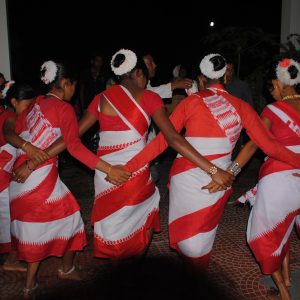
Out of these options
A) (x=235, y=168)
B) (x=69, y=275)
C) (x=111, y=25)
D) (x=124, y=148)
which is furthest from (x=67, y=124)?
(x=111, y=25)

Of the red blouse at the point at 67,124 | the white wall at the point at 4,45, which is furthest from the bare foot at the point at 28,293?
the white wall at the point at 4,45

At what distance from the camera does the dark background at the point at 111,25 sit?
16.4 meters

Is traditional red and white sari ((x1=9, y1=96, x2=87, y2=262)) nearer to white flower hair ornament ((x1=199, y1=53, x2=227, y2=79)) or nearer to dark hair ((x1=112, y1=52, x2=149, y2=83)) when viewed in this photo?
dark hair ((x1=112, y1=52, x2=149, y2=83))

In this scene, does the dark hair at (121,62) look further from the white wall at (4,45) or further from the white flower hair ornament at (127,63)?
the white wall at (4,45)

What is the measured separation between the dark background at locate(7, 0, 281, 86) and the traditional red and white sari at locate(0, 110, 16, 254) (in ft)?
39.7

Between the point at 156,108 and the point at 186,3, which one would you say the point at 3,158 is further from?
the point at 186,3

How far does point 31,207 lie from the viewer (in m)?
2.94

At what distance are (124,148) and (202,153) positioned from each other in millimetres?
582

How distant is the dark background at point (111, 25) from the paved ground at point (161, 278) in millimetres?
12355

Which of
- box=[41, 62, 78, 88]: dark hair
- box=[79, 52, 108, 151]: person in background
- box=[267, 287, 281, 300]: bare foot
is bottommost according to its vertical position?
box=[267, 287, 281, 300]: bare foot

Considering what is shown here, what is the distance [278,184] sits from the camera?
2.73 metres

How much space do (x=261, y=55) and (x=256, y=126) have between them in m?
6.40

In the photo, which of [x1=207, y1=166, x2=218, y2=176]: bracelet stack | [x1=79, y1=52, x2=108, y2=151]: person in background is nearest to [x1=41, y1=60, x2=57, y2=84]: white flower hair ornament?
[x1=207, y1=166, x2=218, y2=176]: bracelet stack

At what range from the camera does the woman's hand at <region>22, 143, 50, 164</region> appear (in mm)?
2818
